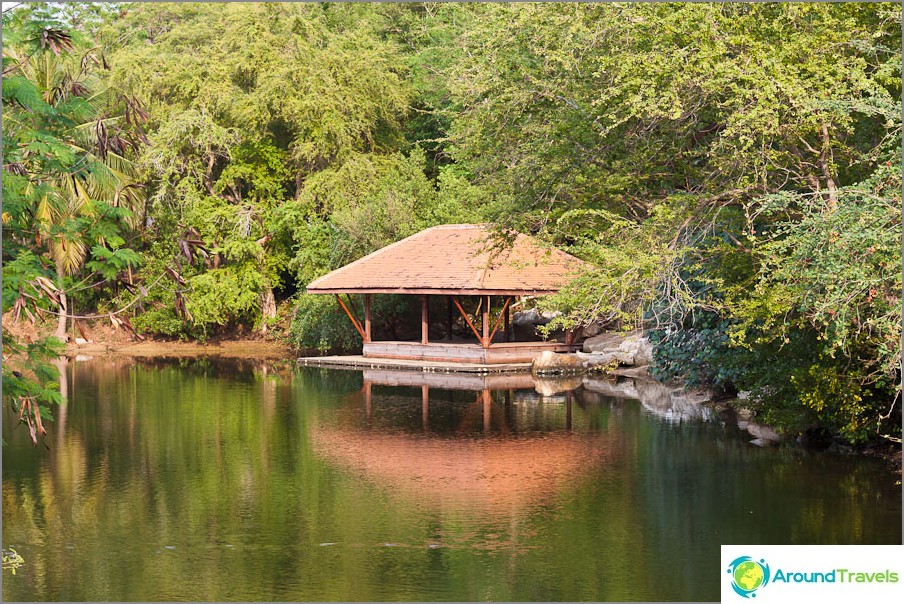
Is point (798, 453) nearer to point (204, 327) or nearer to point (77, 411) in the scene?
point (77, 411)

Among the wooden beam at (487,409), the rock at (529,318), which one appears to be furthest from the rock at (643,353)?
the wooden beam at (487,409)

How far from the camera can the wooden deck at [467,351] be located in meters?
28.1

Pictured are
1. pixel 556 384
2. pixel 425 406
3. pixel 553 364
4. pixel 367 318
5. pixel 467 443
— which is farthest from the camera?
pixel 367 318

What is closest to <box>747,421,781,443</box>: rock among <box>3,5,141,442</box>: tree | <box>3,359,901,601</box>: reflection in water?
<box>3,359,901,601</box>: reflection in water

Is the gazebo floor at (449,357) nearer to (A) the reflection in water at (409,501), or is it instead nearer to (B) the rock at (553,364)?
(B) the rock at (553,364)

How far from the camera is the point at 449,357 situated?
93.9 ft

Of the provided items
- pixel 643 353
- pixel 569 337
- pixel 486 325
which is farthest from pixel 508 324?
pixel 643 353

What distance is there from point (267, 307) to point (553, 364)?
41.4ft

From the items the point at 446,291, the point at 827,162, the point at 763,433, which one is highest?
the point at 827,162

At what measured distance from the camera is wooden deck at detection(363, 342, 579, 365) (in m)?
28.1

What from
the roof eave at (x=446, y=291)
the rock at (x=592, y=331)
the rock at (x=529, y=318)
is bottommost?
the rock at (x=592, y=331)

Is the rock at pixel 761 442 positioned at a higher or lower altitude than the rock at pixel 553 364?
lower

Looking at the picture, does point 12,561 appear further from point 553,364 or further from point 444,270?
point 444,270

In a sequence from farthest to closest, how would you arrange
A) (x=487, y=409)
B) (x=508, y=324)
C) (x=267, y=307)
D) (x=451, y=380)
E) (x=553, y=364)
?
(x=267, y=307) → (x=508, y=324) → (x=553, y=364) → (x=451, y=380) → (x=487, y=409)
